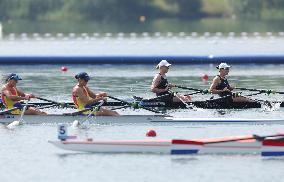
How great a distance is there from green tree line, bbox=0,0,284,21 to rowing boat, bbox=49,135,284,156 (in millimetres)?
71703

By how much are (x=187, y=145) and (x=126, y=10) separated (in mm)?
76380

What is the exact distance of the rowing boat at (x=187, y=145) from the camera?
21.6 meters

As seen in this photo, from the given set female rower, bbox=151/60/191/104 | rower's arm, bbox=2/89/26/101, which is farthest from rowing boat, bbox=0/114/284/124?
female rower, bbox=151/60/191/104

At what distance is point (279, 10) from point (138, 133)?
6974cm

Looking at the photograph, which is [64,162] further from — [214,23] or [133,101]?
[214,23]

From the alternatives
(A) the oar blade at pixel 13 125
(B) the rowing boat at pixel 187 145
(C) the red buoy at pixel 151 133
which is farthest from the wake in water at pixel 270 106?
(B) the rowing boat at pixel 187 145

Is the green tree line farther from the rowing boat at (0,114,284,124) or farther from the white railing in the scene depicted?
the rowing boat at (0,114,284,124)

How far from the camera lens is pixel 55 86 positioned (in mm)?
36969

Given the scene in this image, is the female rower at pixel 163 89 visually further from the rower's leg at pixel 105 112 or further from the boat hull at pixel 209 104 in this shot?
the rower's leg at pixel 105 112

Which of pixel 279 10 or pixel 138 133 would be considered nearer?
pixel 138 133

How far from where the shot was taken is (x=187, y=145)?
21672mm

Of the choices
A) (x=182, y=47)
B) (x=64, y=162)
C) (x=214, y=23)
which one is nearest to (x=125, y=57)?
(x=182, y=47)

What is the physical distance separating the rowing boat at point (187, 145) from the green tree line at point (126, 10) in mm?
71703

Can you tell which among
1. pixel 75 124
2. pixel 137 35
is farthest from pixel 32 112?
pixel 137 35
